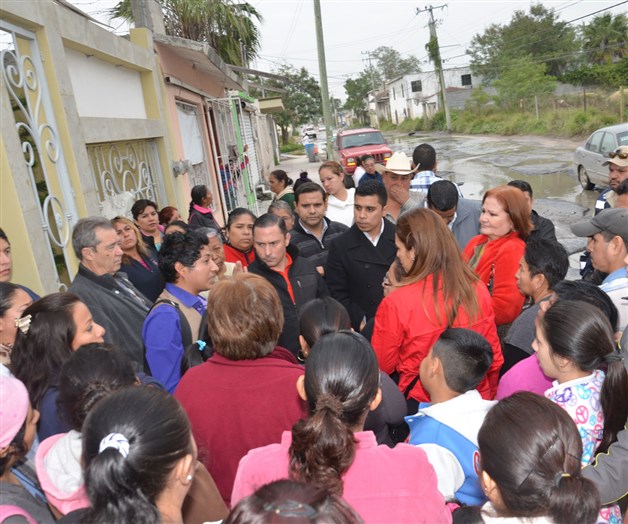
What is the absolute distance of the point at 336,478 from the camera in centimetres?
131

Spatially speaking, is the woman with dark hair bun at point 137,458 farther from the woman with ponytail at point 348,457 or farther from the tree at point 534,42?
the tree at point 534,42

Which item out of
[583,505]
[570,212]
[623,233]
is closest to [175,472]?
[583,505]

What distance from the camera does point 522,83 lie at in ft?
116

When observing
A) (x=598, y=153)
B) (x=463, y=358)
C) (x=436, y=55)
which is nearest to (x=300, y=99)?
(x=436, y=55)

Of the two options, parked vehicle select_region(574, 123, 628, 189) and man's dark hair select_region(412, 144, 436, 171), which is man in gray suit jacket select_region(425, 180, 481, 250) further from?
parked vehicle select_region(574, 123, 628, 189)

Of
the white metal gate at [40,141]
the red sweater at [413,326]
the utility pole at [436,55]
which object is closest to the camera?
the red sweater at [413,326]

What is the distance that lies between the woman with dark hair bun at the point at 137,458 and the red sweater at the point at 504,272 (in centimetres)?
216

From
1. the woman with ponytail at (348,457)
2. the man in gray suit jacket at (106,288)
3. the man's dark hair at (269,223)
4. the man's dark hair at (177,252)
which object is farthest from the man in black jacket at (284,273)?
the woman with ponytail at (348,457)

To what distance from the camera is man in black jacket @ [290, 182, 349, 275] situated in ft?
13.9

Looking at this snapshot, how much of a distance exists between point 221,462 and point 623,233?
2499 millimetres

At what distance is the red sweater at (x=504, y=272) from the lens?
9.86 ft

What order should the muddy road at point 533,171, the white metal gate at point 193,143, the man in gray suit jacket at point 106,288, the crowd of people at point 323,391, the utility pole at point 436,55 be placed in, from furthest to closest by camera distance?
the utility pole at point 436,55 < the muddy road at point 533,171 < the white metal gate at point 193,143 < the man in gray suit jacket at point 106,288 < the crowd of people at point 323,391

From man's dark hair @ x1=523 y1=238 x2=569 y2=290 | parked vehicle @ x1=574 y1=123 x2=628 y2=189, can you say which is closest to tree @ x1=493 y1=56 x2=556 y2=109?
parked vehicle @ x1=574 y1=123 x2=628 y2=189

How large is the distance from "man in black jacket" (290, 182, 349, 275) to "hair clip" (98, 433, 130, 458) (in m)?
2.93
